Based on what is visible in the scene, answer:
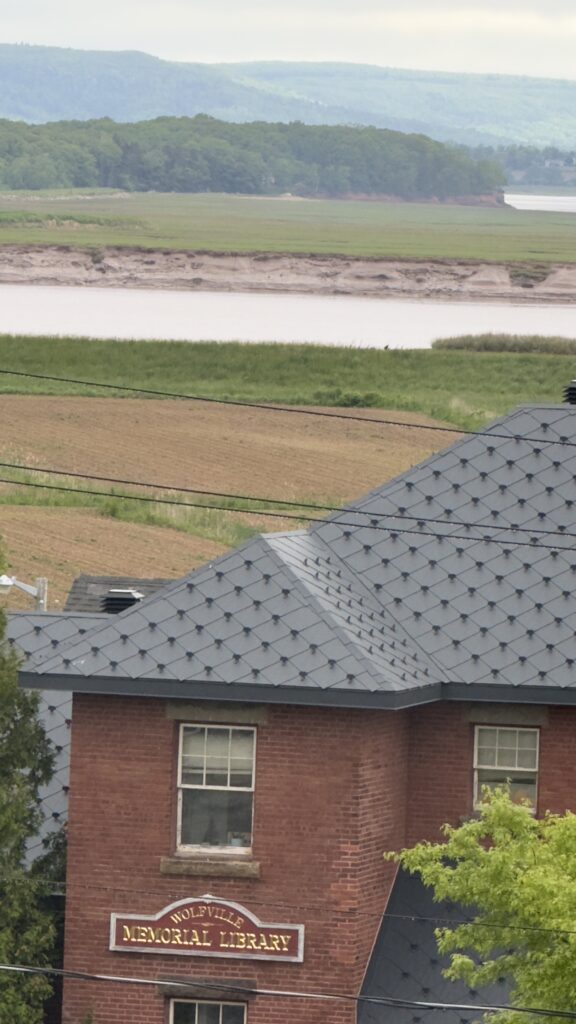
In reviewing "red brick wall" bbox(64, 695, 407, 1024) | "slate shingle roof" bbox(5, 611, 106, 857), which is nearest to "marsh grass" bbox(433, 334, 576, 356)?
"slate shingle roof" bbox(5, 611, 106, 857)

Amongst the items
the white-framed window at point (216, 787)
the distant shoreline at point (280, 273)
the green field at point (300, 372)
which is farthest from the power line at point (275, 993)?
the distant shoreline at point (280, 273)

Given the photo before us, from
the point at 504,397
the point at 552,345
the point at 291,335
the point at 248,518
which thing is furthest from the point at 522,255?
the point at 248,518

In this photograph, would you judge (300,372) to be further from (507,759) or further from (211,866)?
(211,866)

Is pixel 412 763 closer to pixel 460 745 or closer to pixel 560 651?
pixel 460 745

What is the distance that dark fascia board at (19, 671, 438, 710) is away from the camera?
875 inches

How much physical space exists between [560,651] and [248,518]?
39.9 meters

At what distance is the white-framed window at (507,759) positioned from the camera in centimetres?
2367

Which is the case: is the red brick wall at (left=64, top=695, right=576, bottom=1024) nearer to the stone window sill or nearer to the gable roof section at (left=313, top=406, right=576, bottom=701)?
the stone window sill

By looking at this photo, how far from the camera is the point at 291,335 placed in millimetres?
130500

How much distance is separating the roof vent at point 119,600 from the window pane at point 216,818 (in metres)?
4.66

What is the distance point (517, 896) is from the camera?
18812 millimetres

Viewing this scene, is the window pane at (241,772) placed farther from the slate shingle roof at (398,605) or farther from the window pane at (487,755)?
the window pane at (487,755)

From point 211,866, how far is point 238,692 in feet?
5.92

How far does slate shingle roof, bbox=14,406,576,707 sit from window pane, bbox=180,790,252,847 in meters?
1.15
